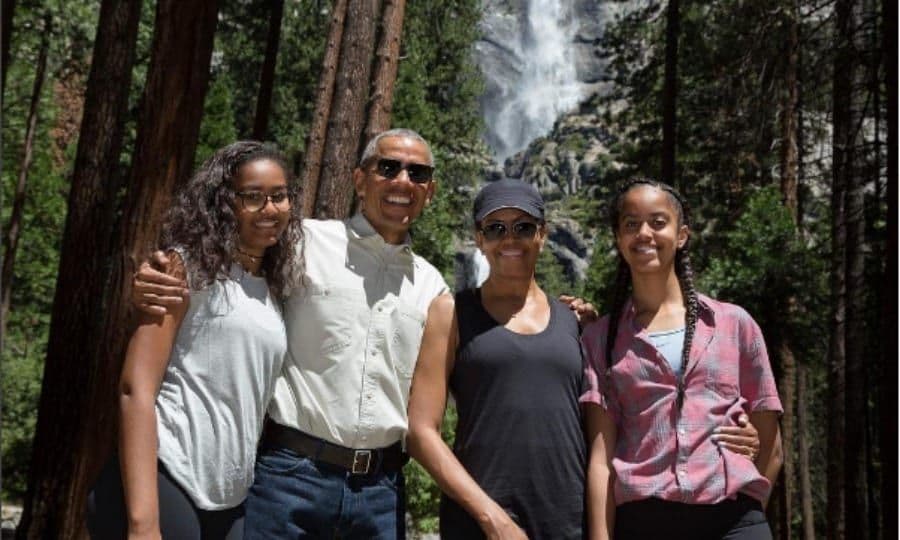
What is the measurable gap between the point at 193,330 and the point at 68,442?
23.0 ft

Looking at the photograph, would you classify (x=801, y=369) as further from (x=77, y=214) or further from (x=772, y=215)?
(x=77, y=214)

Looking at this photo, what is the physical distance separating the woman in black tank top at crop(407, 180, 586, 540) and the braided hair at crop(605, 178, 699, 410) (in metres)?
0.11

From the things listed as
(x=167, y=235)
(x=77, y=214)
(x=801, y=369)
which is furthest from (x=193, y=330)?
(x=801, y=369)

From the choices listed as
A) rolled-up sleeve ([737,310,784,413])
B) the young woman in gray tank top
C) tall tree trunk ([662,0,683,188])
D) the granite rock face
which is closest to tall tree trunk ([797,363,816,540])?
tall tree trunk ([662,0,683,188])

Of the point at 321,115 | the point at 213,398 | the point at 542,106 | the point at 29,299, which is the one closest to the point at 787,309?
Answer: the point at 321,115

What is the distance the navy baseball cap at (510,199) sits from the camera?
2.76 meters

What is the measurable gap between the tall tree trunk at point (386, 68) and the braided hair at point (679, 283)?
405cm

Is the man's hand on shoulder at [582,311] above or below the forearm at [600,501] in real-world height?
above

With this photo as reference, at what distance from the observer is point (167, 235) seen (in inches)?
102

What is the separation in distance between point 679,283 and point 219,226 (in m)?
1.30

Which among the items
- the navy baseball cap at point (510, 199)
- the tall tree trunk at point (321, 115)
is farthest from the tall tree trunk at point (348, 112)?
the navy baseball cap at point (510, 199)

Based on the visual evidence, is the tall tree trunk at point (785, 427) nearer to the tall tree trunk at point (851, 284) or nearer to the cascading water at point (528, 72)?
the tall tree trunk at point (851, 284)

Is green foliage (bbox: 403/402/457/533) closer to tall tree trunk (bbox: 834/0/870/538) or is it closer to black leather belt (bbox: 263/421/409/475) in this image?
tall tree trunk (bbox: 834/0/870/538)

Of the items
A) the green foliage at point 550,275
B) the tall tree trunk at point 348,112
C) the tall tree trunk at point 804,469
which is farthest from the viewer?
the green foliage at point 550,275
